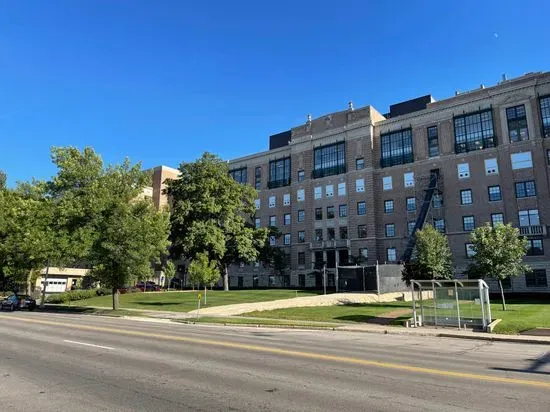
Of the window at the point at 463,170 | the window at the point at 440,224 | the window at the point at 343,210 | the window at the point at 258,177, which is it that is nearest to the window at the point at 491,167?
the window at the point at 463,170

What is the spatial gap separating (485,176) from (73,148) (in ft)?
157

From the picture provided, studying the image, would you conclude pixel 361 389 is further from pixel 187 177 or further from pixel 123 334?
pixel 187 177

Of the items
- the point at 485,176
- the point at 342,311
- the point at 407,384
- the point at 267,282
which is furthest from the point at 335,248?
the point at 407,384

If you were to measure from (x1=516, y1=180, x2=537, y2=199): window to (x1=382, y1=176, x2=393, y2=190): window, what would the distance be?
54.2 ft

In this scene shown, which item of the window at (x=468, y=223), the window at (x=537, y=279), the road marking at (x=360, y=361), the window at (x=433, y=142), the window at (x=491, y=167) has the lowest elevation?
the road marking at (x=360, y=361)

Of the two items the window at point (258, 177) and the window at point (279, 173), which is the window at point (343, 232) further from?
the window at point (258, 177)

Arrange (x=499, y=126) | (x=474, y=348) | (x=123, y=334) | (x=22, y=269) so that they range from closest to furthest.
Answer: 1. (x=474, y=348)
2. (x=123, y=334)
3. (x=22, y=269)
4. (x=499, y=126)

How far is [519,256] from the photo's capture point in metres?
30.4

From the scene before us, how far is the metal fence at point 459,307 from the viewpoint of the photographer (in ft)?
71.5

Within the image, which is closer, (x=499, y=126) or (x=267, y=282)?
(x=499, y=126)

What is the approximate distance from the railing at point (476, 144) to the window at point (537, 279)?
16.3m

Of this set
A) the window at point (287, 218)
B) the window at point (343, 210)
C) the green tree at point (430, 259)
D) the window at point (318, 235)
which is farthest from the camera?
the window at point (287, 218)

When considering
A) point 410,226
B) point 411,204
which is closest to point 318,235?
point 410,226

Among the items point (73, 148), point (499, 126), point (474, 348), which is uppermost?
point (499, 126)
